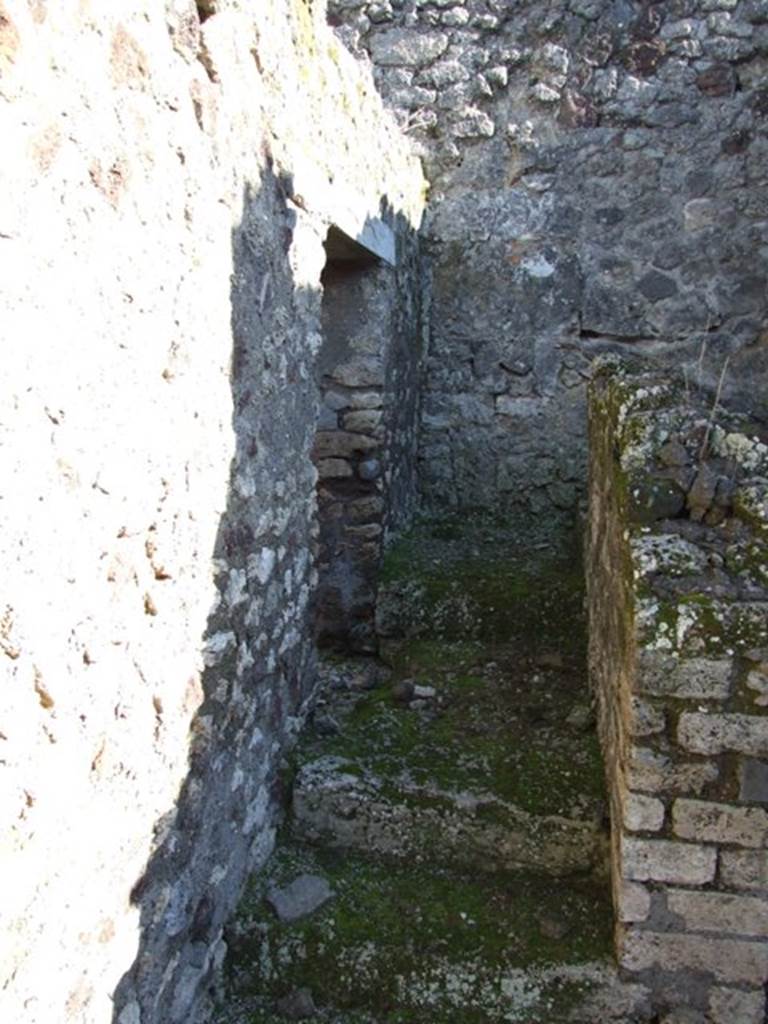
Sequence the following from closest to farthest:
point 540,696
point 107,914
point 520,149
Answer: point 107,914, point 540,696, point 520,149

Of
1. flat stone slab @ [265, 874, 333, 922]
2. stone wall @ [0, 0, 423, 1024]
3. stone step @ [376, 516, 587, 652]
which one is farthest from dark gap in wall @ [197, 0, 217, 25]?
stone step @ [376, 516, 587, 652]

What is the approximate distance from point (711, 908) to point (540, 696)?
1.37m

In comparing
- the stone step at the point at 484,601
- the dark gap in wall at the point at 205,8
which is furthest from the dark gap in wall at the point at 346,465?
the dark gap in wall at the point at 205,8

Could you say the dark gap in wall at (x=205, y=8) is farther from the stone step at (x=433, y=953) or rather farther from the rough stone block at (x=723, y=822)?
the stone step at (x=433, y=953)

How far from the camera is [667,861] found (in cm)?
250

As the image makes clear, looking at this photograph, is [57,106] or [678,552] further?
[678,552]

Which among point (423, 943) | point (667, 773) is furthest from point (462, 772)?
point (667, 773)

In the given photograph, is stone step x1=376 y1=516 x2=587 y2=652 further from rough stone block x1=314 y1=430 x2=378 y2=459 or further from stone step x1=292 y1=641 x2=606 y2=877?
rough stone block x1=314 y1=430 x2=378 y2=459

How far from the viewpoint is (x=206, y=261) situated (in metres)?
2.38

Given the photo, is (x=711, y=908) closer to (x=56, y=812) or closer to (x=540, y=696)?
(x=540, y=696)

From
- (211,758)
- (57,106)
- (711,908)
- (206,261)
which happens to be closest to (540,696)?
(711,908)

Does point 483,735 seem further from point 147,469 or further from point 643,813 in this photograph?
point 147,469

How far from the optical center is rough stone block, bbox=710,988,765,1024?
2.55 meters

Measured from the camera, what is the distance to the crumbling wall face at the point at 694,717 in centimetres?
240
